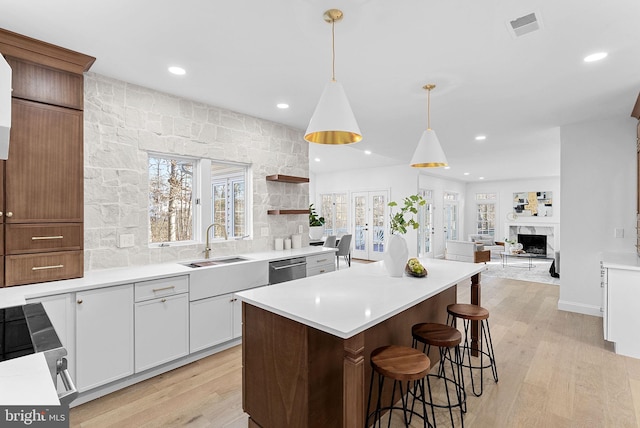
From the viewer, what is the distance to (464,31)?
2105mm

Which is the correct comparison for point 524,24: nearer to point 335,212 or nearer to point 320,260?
point 320,260

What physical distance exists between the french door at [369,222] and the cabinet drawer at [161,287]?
22.0ft

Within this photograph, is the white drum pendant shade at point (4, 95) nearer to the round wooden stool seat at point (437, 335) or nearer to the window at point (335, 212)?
the round wooden stool seat at point (437, 335)

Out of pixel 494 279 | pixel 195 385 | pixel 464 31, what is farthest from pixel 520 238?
pixel 195 385

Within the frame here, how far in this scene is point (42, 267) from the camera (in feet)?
7.64

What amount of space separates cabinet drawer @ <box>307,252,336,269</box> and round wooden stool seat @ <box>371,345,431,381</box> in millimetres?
2177

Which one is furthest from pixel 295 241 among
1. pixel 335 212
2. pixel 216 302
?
pixel 335 212

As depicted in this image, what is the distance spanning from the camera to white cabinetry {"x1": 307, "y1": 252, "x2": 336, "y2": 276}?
3.98 meters

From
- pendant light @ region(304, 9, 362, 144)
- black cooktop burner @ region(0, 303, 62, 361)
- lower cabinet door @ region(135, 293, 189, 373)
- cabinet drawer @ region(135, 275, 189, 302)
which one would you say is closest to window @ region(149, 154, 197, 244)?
cabinet drawer @ region(135, 275, 189, 302)

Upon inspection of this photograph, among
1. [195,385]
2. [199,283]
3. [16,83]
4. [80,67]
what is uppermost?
[80,67]

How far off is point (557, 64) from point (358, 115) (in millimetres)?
1953

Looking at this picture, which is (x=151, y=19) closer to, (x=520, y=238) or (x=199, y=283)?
(x=199, y=283)

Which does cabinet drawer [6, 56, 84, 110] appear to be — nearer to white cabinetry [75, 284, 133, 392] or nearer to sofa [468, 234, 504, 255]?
white cabinetry [75, 284, 133, 392]

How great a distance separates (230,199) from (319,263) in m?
1.39
